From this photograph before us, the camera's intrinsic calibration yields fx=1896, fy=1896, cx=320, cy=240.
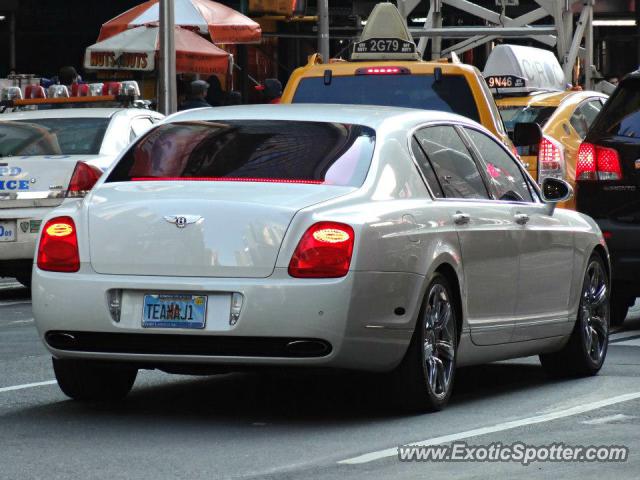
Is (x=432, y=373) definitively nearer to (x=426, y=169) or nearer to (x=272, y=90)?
(x=426, y=169)

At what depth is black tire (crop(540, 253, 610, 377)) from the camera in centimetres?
1031

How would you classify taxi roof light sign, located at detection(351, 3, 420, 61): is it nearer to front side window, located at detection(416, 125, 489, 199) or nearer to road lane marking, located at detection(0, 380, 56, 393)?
front side window, located at detection(416, 125, 489, 199)

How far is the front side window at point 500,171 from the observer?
32.3 ft

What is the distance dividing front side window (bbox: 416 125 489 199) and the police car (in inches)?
223

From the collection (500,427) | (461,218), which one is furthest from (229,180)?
(500,427)

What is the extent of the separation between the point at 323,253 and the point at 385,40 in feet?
27.4

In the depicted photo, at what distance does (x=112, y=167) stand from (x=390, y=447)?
2190 mm

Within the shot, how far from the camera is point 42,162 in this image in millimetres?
15477

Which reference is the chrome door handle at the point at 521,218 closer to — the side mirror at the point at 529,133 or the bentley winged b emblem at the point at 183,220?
the bentley winged b emblem at the point at 183,220

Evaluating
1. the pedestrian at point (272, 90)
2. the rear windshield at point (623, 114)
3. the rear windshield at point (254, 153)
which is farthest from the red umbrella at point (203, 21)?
the rear windshield at point (254, 153)

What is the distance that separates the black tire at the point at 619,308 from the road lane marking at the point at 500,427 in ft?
13.6

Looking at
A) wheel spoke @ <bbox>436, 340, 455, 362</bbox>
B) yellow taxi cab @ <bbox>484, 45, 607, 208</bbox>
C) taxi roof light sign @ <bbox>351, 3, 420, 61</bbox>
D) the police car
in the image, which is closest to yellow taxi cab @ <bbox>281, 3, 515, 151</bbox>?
taxi roof light sign @ <bbox>351, 3, 420, 61</bbox>

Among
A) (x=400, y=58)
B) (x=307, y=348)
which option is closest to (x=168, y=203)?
(x=307, y=348)

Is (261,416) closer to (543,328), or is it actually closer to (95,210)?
(95,210)
